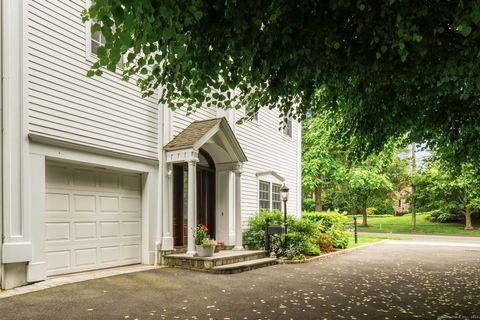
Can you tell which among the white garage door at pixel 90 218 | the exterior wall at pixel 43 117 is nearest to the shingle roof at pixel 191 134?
the exterior wall at pixel 43 117

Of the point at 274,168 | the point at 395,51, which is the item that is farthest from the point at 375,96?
the point at 274,168

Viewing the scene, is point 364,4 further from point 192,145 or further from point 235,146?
point 235,146

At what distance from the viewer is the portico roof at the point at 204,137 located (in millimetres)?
10977

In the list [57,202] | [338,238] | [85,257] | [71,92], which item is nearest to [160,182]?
[85,257]

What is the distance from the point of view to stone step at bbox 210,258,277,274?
399 inches

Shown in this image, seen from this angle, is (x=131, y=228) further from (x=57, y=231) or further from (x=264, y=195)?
(x=264, y=195)

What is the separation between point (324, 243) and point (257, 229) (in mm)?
3019

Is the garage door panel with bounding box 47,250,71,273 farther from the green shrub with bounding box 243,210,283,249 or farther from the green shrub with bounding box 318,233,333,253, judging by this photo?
the green shrub with bounding box 318,233,333,253

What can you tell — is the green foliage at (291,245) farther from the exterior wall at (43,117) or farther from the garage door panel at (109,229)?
the exterior wall at (43,117)

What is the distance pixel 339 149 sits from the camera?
2750cm

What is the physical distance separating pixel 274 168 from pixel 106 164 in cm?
923

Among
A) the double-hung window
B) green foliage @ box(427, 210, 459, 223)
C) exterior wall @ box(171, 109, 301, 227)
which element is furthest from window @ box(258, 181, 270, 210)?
green foliage @ box(427, 210, 459, 223)

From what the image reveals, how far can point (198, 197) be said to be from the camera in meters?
13.1

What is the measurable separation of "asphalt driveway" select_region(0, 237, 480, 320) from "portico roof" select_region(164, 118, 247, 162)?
317 cm
